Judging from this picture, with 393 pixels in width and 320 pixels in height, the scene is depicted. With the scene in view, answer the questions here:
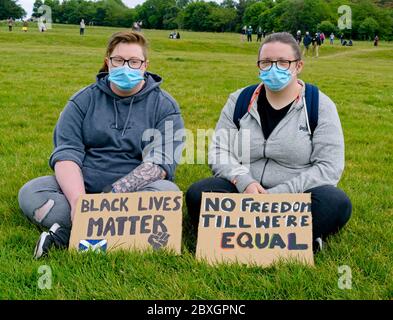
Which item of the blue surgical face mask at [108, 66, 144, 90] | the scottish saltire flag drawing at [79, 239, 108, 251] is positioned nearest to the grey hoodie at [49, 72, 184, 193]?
the blue surgical face mask at [108, 66, 144, 90]

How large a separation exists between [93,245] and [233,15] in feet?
366

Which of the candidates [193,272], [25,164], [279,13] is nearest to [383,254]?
[193,272]

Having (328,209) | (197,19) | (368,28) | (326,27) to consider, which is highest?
(197,19)

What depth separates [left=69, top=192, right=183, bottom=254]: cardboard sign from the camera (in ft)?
12.5

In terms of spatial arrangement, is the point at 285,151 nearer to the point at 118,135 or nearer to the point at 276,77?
the point at 276,77

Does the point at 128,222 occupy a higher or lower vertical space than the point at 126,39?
lower

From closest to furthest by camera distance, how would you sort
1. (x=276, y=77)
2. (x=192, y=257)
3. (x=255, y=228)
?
(x=192, y=257), (x=255, y=228), (x=276, y=77)

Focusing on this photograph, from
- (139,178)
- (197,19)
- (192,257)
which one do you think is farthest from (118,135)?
(197,19)

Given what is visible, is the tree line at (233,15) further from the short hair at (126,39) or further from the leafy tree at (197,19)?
the short hair at (126,39)

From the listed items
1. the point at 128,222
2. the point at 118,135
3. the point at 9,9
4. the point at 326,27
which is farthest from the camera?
the point at 9,9

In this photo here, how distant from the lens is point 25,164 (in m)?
6.31

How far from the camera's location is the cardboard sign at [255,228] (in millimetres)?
3650

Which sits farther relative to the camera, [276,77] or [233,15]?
[233,15]

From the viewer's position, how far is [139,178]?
4375 mm
